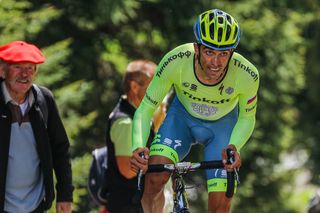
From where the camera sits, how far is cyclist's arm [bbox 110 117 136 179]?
7992 millimetres

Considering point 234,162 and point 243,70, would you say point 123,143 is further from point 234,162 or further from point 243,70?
point 234,162

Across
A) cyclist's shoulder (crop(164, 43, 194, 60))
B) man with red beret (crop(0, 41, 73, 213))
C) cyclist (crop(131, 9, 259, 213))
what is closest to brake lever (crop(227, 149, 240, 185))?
cyclist (crop(131, 9, 259, 213))

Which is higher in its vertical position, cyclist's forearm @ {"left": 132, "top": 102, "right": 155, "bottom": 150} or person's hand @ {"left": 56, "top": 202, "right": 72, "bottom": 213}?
cyclist's forearm @ {"left": 132, "top": 102, "right": 155, "bottom": 150}

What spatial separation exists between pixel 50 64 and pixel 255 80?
3695 mm

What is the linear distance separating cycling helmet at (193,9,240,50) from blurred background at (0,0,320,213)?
2943 millimetres

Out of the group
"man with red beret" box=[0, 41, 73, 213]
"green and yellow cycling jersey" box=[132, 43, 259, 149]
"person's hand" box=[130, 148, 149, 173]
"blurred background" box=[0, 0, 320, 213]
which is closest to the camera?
"person's hand" box=[130, 148, 149, 173]

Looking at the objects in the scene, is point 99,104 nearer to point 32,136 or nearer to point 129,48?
point 129,48

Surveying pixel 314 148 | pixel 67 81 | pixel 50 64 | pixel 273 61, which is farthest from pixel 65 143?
pixel 314 148

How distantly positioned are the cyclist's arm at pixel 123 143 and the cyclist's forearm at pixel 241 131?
4.11 feet

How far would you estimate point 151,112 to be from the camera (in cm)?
702

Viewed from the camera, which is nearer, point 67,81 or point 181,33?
point 67,81

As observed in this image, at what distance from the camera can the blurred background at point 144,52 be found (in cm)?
1058

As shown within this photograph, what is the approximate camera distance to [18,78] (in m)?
6.79

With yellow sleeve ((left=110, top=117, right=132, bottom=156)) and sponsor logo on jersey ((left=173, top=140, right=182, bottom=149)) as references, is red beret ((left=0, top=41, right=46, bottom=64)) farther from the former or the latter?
yellow sleeve ((left=110, top=117, right=132, bottom=156))
